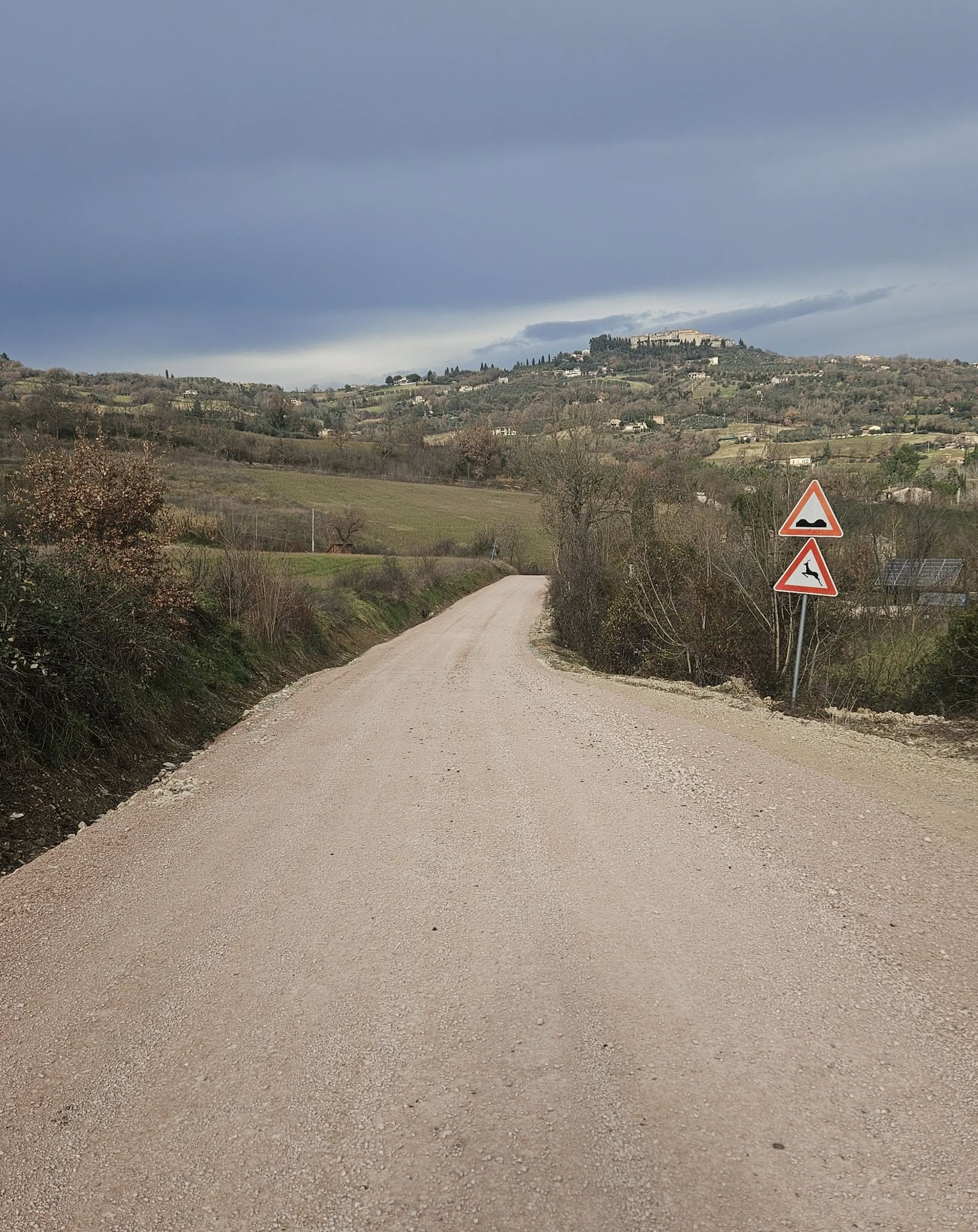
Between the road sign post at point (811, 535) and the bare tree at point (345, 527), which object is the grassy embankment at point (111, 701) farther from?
the bare tree at point (345, 527)

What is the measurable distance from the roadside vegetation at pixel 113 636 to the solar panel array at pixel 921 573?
14093 millimetres

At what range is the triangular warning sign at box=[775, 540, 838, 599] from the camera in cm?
903

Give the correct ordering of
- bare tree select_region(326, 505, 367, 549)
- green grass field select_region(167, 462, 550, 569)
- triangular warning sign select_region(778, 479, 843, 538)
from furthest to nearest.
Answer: green grass field select_region(167, 462, 550, 569) < bare tree select_region(326, 505, 367, 549) < triangular warning sign select_region(778, 479, 843, 538)

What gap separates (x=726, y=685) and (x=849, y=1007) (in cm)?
933

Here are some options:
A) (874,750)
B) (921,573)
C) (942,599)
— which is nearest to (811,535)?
(874,750)

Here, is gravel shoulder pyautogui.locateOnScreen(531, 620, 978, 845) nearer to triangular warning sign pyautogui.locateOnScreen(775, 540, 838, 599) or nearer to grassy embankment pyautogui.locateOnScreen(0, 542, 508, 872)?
triangular warning sign pyautogui.locateOnScreen(775, 540, 838, 599)

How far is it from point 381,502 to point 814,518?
68558 mm

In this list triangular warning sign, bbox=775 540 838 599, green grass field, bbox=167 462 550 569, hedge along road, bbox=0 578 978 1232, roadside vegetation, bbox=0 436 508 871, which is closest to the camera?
hedge along road, bbox=0 578 978 1232

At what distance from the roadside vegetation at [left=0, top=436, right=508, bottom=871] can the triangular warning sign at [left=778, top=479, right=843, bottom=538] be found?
797 centimetres

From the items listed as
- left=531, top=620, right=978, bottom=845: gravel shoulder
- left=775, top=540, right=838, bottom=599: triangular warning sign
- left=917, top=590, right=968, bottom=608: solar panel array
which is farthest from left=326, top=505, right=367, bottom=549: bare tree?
left=775, top=540, right=838, bottom=599: triangular warning sign

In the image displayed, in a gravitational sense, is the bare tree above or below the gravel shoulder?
below

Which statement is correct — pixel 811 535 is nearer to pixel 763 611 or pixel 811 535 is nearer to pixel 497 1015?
pixel 763 611

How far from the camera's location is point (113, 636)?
8797 millimetres

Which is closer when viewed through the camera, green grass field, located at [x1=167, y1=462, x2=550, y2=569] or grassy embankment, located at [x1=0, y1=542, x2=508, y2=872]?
grassy embankment, located at [x1=0, y1=542, x2=508, y2=872]
